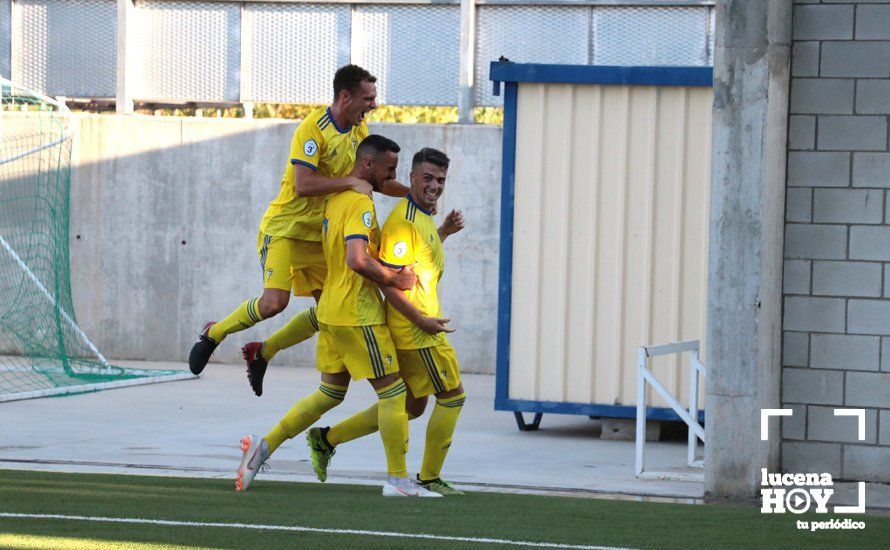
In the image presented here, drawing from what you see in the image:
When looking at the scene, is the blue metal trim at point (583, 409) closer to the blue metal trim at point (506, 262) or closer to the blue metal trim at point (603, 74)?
the blue metal trim at point (506, 262)

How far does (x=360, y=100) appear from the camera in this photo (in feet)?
29.2

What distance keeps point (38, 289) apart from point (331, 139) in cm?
890

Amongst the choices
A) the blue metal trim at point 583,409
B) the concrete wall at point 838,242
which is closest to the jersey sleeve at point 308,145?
the concrete wall at point 838,242

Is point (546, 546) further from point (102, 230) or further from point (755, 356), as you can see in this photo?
point (102, 230)

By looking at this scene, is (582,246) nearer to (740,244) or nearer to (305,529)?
(740,244)

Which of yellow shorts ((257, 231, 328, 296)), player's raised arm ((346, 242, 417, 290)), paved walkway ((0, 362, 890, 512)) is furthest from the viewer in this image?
paved walkway ((0, 362, 890, 512))

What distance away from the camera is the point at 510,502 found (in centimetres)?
846

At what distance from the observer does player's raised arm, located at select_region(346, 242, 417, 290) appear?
8.05 metres

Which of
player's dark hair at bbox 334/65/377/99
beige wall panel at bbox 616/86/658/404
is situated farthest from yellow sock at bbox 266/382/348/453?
beige wall panel at bbox 616/86/658/404

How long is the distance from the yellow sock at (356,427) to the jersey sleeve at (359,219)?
40.1 inches

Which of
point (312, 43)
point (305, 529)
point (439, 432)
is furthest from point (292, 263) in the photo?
point (312, 43)

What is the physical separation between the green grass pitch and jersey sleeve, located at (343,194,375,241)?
140cm

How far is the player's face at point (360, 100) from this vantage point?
29.1ft

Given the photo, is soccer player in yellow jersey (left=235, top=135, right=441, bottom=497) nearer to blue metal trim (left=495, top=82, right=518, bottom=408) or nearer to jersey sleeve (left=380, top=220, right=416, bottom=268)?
jersey sleeve (left=380, top=220, right=416, bottom=268)
